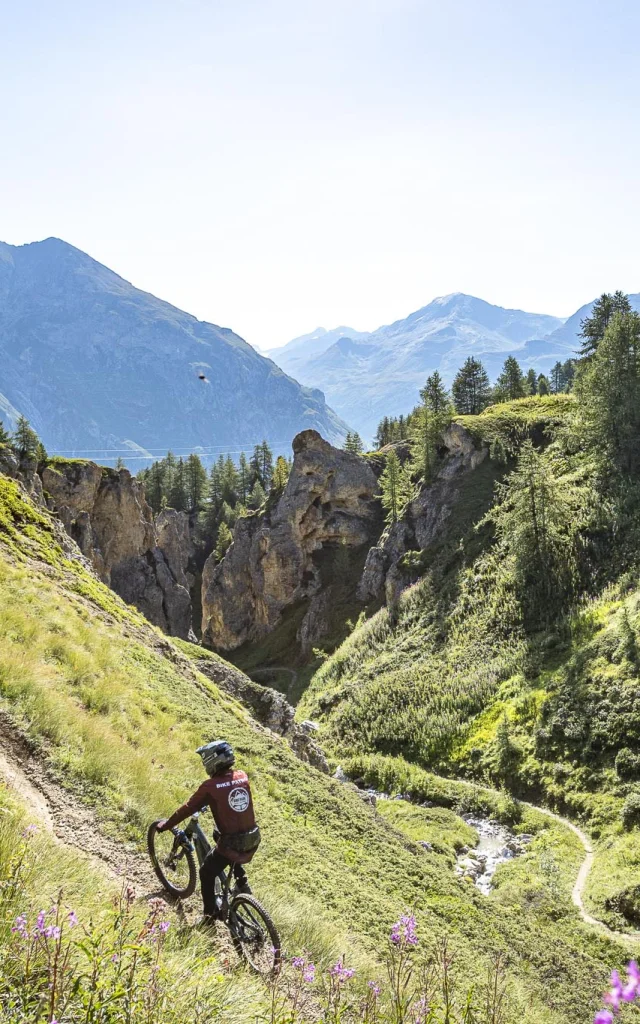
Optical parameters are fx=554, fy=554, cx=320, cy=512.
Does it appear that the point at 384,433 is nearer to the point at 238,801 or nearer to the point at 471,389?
the point at 471,389

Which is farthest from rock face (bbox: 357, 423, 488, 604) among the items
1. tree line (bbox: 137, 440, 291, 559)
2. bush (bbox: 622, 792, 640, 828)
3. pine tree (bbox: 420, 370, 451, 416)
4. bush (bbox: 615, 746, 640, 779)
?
tree line (bbox: 137, 440, 291, 559)

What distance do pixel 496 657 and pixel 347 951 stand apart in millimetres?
25191

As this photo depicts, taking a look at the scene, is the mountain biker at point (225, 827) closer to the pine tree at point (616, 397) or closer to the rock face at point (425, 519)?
the pine tree at point (616, 397)

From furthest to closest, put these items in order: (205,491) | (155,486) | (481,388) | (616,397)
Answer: (205,491), (155,486), (481,388), (616,397)

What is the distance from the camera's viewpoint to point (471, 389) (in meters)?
82.1

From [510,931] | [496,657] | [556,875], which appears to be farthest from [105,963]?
[496,657]

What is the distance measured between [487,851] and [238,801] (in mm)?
16361

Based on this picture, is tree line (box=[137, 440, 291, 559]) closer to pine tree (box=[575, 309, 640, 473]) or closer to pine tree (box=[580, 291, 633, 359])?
pine tree (box=[580, 291, 633, 359])

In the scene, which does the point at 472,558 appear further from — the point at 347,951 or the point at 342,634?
the point at 347,951

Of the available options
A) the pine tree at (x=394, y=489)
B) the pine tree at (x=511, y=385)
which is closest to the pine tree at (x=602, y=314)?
the pine tree at (x=511, y=385)

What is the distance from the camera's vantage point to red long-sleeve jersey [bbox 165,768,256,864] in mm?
5766

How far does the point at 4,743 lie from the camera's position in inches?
294

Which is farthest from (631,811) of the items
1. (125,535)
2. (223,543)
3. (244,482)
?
(244,482)

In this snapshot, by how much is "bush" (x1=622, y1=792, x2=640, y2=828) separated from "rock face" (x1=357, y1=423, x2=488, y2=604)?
2691 cm
